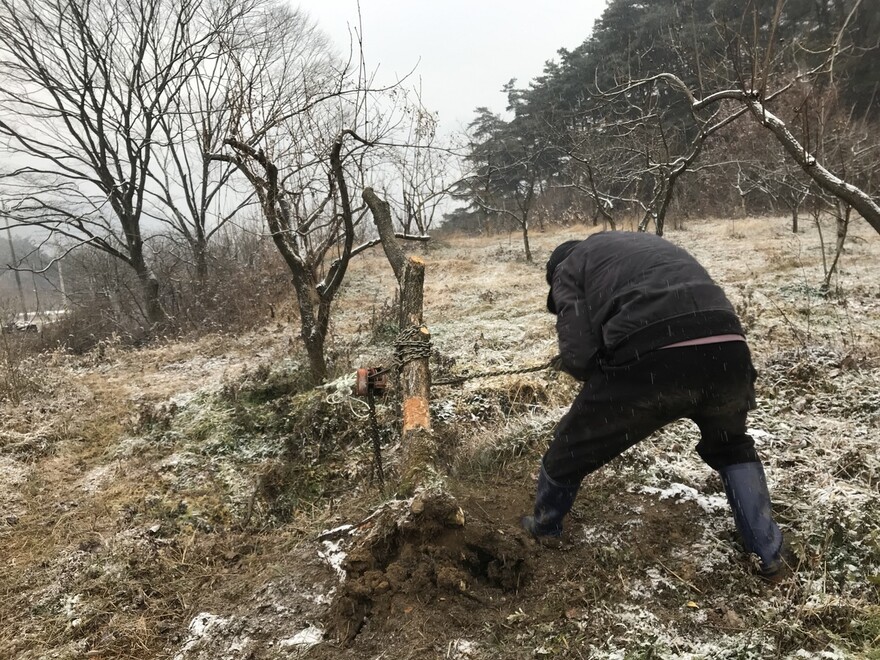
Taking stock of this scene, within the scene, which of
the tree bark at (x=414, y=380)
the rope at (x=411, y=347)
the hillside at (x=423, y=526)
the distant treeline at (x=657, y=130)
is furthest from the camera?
the distant treeline at (x=657, y=130)

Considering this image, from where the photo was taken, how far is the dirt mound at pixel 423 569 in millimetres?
2266

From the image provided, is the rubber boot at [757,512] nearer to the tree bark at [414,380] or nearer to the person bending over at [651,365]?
the person bending over at [651,365]

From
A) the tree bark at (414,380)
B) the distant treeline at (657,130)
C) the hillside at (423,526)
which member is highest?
the distant treeline at (657,130)

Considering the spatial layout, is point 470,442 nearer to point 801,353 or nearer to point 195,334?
point 801,353

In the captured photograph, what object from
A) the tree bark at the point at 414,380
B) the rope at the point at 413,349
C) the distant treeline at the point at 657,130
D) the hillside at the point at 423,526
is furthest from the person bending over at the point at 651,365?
the distant treeline at the point at 657,130

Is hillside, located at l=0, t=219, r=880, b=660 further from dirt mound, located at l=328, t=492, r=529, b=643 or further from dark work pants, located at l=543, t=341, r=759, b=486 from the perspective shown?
dark work pants, located at l=543, t=341, r=759, b=486

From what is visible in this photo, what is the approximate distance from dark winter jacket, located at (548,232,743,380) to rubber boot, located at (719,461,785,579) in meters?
0.70

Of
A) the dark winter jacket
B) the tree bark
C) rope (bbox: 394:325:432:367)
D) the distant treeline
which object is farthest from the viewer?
the distant treeline

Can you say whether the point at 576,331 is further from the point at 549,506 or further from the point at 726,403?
the point at 549,506

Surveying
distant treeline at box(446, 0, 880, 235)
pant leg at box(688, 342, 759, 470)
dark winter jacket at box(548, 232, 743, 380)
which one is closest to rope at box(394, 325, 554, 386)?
dark winter jacket at box(548, 232, 743, 380)

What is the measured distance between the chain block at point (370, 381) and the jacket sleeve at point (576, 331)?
1379 mm

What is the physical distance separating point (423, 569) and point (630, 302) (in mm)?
1531

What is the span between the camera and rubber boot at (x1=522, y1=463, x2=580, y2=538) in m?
2.48

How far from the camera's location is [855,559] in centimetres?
232
